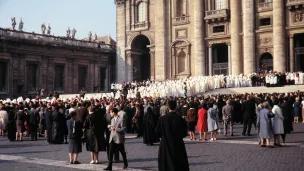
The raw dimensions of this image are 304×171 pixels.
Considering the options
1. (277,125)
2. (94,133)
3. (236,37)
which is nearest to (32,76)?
(236,37)

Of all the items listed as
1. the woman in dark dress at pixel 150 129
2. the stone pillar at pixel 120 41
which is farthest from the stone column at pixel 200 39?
Result: the woman in dark dress at pixel 150 129

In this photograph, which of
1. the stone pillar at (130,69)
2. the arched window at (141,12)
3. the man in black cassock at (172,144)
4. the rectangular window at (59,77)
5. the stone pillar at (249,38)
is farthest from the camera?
the stone pillar at (130,69)

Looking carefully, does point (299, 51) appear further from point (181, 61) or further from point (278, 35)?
point (181, 61)

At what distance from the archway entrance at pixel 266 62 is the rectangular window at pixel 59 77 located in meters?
22.4

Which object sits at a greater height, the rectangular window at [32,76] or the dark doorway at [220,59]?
the dark doorway at [220,59]

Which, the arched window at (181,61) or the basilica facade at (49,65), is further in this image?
the arched window at (181,61)

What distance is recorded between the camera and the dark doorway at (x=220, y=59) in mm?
46188

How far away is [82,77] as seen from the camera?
51.9m

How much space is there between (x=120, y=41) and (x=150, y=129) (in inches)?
1467

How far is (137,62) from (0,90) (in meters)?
18.1

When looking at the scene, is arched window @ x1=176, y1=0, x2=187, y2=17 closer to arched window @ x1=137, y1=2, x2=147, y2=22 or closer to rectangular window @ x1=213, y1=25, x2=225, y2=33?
arched window @ x1=137, y1=2, x2=147, y2=22

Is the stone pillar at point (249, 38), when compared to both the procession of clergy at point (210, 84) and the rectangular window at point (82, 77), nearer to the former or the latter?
the procession of clergy at point (210, 84)

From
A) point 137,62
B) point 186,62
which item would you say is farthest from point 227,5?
point 137,62

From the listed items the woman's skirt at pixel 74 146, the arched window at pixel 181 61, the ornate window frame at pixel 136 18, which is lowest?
the woman's skirt at pixel 74 146
